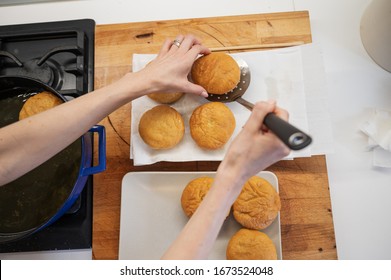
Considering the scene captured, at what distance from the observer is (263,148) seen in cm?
56

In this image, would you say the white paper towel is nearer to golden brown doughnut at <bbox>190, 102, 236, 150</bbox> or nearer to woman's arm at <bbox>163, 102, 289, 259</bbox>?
golden brown doughnut at <bbox>190, 102, 236, 150</bbox>

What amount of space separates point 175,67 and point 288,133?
43cm

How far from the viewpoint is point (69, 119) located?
0.70 m

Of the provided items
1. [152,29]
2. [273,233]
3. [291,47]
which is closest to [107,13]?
[152,29]

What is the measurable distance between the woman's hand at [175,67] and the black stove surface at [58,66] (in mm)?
292

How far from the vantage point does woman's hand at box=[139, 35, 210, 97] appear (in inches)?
31.3

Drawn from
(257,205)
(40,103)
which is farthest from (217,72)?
(40,103)

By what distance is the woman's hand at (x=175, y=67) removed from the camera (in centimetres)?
79

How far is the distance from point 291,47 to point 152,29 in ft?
1.47

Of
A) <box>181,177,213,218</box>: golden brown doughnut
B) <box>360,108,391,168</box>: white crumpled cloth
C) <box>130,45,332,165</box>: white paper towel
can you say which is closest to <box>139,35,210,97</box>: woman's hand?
<box>130,45,332,165</box>: white paper towel

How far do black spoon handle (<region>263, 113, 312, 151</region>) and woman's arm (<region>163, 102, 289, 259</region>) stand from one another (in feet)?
0.10

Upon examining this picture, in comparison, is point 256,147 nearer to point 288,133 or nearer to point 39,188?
point 288,133
